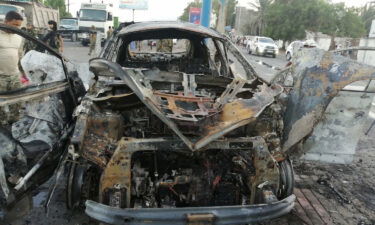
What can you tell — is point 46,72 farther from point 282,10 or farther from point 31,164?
point 282,10

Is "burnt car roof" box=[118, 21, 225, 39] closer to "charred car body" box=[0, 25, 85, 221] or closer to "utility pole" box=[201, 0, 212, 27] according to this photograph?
"charred car body" box=[0, 25, 85, 221]

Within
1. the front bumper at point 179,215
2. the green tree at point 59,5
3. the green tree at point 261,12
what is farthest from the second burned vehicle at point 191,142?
the green tree at point 261,12

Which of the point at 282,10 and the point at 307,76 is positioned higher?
the point at 282,10

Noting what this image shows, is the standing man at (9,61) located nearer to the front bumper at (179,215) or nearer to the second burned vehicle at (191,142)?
the second burned vehicle at (191,142)

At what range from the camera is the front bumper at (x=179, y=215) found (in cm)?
247

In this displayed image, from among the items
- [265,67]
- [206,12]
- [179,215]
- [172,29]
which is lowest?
[179,215]

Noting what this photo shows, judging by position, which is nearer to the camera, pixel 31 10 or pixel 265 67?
pixel 265 67

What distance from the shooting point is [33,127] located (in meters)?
3.36

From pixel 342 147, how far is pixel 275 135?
1.36m

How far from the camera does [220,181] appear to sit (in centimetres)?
313

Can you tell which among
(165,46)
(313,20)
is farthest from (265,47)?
(165,46)

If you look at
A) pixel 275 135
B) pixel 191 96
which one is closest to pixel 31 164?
pixel 191 96

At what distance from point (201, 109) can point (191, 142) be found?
16.5 inches

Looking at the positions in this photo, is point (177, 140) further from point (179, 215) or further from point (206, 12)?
point (206, 12)
